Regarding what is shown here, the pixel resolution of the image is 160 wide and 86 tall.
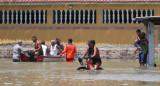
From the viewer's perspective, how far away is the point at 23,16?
122 ft

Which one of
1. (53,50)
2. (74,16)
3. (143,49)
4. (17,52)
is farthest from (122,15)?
(143,49)

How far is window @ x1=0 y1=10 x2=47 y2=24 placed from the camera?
3675 cm

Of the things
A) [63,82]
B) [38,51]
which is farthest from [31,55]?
[63,82]

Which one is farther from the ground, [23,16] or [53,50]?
[23,16]

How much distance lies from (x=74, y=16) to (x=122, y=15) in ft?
11.8

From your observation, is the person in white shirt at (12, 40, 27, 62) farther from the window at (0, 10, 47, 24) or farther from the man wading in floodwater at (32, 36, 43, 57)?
the window at (0, 10, 47, 24)

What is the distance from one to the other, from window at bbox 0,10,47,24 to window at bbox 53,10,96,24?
0.99 meters

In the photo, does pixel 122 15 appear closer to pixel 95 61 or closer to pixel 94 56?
pixel 95 61

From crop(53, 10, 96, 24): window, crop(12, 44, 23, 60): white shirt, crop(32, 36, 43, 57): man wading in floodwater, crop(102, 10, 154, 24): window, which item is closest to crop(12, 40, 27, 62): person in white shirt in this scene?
crop(12, 44, 23, 60): white shirt

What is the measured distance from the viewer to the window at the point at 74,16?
119 feet

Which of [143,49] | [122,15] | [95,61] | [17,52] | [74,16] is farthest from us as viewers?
[74,16]

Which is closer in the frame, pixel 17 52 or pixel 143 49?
pixel 143 49

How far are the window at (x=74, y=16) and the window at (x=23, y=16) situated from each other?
3.24 ft

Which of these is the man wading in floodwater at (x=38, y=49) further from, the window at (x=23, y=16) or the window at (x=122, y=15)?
the window at (x=122, y=15)
